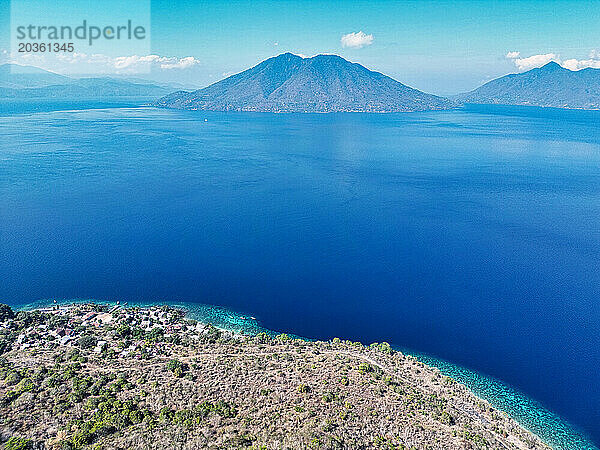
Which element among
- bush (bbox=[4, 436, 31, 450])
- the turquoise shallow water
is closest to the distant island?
bush (bbox=[4, 436, 31, 450])

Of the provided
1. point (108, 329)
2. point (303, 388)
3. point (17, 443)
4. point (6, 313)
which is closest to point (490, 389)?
point (303, 388)

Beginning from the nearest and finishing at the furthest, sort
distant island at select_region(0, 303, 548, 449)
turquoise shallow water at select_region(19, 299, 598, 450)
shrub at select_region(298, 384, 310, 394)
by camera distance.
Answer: distant island at select_region(0, 303, 548, 449) → shrub at select_region(298, 384, 310, 394) → turquoise shallow water at select_region(19, 299, 598, 450)

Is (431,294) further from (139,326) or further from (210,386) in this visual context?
(139,326)

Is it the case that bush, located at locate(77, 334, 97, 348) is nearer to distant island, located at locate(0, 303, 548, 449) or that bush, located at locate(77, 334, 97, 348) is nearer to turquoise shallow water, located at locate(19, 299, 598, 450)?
distant island, located at locate(0, 303, 548, 449)

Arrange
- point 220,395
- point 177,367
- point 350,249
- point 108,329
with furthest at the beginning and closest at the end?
point 350,249 < point 108,329 < point 177,367 < point 220,395

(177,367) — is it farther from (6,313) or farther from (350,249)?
(350,249)
